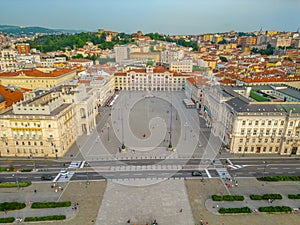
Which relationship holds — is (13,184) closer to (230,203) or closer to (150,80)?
(230,203)

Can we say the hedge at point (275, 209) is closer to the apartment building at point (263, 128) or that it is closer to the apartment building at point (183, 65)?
the apartment building at point (263, 128)

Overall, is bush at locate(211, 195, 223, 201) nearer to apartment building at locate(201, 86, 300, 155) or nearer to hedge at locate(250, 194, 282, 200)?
hedge at locate(250, 194, 282, 200)

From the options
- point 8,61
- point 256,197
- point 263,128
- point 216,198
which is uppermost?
point 8,61

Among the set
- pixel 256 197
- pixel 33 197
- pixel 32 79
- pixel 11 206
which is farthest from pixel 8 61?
pixel 256 197

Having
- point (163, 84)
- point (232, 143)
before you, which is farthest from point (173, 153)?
point (163, 84)

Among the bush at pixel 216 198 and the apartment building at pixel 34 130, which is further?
the apartment building at pixel 34 130

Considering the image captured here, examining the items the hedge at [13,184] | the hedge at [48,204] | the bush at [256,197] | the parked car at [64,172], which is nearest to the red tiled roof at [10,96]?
the hedge at [13,184]
